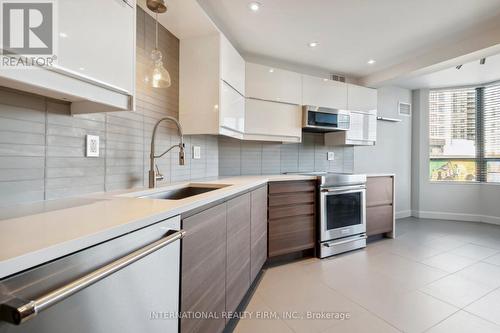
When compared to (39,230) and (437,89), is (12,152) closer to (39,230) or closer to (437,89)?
(39,230)

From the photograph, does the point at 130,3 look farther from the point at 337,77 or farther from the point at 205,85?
the point at 337,77

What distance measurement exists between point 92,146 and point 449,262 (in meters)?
3.36

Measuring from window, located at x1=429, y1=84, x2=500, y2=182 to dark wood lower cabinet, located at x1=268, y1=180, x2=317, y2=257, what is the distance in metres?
3.27

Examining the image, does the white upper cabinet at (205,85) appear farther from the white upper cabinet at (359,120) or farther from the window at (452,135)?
the window at (452,135)

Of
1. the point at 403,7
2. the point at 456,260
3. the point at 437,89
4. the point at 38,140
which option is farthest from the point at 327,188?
the point at 437,89

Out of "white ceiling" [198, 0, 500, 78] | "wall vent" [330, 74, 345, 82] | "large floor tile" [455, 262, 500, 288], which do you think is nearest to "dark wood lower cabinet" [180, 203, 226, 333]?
"white ceiling" [198, 0, 500, 78]

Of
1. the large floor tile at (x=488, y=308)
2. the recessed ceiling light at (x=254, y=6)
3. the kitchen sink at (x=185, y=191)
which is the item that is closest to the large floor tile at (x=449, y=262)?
the large floor tile at (x=488, y=308)

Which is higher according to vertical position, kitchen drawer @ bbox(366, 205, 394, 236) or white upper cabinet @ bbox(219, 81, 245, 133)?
white upper cabinet @ bbox(219, 81, 245, 133)

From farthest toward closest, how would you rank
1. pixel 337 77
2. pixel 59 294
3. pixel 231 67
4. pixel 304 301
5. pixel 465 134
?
pixel 465 134
pixel 337 77
pixel 231 67
pixel 304 301
pixel 59 294

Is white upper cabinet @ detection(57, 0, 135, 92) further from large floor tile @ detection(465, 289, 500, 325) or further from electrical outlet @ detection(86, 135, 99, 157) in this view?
large floor tile @ detection(465, 289, 500, 325)

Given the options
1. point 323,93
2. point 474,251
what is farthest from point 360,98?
point 474,251

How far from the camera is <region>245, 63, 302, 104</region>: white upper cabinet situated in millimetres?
2607

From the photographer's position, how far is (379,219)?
3.21 meters

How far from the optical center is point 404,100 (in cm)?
440
